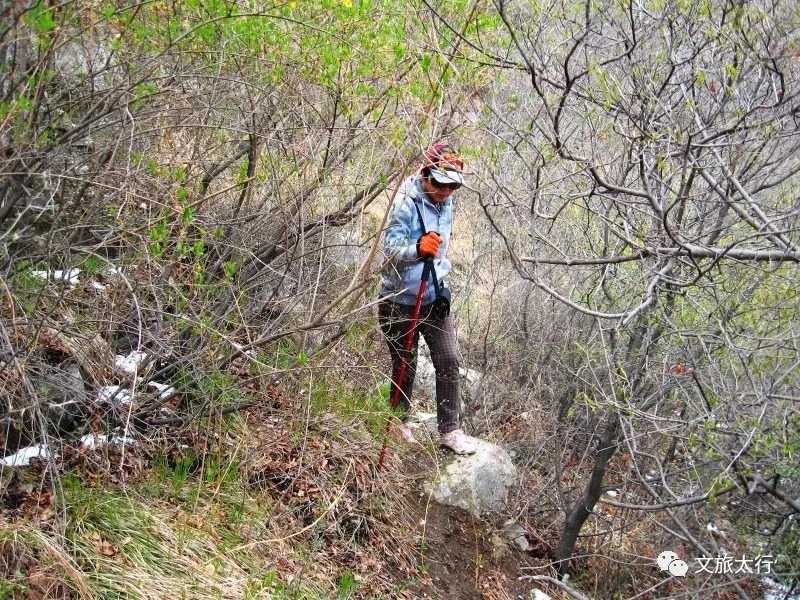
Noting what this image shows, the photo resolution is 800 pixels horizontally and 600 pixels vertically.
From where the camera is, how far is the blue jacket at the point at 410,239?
4.54 meters

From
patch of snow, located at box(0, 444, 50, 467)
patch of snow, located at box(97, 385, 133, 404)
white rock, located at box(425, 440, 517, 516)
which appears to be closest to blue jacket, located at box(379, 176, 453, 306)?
white rock, located at box(425, 440, 517, 516)

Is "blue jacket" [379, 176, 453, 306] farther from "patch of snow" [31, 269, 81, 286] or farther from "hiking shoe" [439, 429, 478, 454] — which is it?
"patch of snow" [31, 269, 81, 286]

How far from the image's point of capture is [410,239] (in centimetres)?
466

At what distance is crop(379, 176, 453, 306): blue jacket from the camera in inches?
→ 179

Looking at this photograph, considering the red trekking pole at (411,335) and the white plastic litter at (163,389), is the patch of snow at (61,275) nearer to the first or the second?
the white plastic litter at (163,389)

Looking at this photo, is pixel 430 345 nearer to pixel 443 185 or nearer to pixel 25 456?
pixel 443 185

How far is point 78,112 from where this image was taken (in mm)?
3588

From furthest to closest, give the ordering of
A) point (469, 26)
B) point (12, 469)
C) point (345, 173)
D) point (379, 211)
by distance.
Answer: point (379, 211)
point (345, 173)
point (469, 26)
point (12, 469)

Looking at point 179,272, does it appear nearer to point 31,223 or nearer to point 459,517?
point 31,223

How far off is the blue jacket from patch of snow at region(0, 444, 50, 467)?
207cm

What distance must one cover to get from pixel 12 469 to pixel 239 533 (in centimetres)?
112

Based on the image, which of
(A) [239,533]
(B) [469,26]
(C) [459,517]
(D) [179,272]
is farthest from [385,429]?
(B) [469,26]

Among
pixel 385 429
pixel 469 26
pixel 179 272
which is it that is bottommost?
pixel 385 429

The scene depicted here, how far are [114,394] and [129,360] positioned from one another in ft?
1.05
